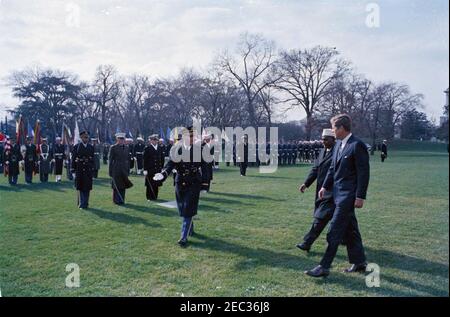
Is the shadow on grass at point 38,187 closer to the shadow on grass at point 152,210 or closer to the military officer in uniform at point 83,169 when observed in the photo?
the military officer in uniform at point 83,169

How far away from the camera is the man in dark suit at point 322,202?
5.48 meters

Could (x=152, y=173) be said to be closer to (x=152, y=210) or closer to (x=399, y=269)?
(x=152, y=210)

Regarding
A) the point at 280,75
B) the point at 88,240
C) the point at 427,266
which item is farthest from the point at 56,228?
the point at 280,75

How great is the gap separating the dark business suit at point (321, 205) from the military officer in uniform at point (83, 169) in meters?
5.86

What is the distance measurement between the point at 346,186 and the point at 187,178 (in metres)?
2.74

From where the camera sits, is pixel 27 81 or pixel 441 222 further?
pixel 27 81

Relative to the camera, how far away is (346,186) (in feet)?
15.3

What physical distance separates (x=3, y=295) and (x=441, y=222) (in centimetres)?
779

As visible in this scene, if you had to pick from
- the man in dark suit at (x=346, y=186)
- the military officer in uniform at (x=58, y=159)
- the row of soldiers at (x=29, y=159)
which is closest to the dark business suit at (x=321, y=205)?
the man in dark suit at (x=346, y=186)

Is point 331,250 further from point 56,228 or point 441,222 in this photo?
point 56,228

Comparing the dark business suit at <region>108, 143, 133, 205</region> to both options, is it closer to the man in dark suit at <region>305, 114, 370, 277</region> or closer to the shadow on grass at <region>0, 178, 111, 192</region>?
the shadow on grass at <region>0, 178, 111, 192</region>

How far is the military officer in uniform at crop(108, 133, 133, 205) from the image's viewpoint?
1011 centimetres

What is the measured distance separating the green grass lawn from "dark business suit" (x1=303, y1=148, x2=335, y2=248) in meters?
0.32
